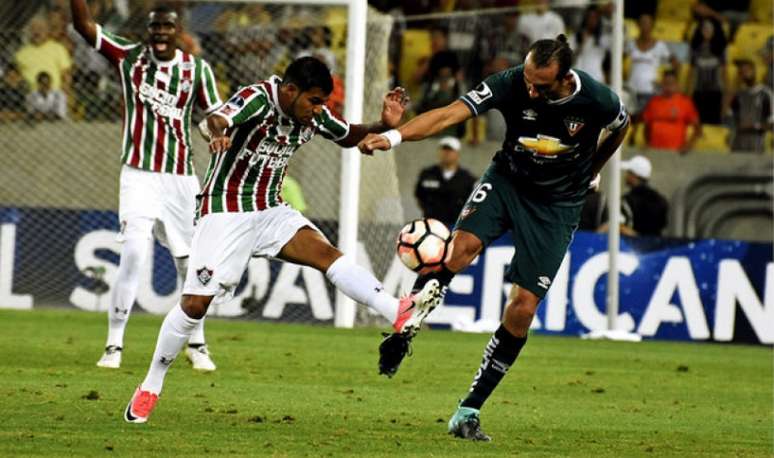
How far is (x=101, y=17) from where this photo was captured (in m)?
21.0

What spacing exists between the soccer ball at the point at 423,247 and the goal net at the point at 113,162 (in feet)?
31.8

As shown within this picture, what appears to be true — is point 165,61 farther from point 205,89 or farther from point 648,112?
point 648,112

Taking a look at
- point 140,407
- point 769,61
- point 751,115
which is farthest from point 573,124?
point 769,61

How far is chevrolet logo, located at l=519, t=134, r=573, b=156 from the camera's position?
28.9 ft

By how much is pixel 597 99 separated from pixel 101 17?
1341 cm

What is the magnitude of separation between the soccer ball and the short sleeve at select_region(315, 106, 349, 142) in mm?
1007

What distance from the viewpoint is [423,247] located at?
838 centimetres

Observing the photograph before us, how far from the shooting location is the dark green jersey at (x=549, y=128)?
870 centimetres

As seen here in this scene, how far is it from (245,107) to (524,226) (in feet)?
5.57

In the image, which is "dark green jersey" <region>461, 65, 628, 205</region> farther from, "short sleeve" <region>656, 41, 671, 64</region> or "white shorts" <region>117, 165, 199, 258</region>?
"short sleeve" <region>656, 41, 671, 64</region>

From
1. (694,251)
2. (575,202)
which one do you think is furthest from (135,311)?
(575,202)

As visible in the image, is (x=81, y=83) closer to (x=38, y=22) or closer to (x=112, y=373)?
(x=38, y=22)

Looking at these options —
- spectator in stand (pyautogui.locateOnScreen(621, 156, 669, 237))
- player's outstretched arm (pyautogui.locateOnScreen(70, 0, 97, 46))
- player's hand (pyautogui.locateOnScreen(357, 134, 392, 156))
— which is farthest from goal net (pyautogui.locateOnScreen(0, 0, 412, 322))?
player's hand (pyautogui.locateOnScreen(357, 134, 392, 156))

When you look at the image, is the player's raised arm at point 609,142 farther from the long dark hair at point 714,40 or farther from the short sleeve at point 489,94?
the long dark hair at point 714,40
